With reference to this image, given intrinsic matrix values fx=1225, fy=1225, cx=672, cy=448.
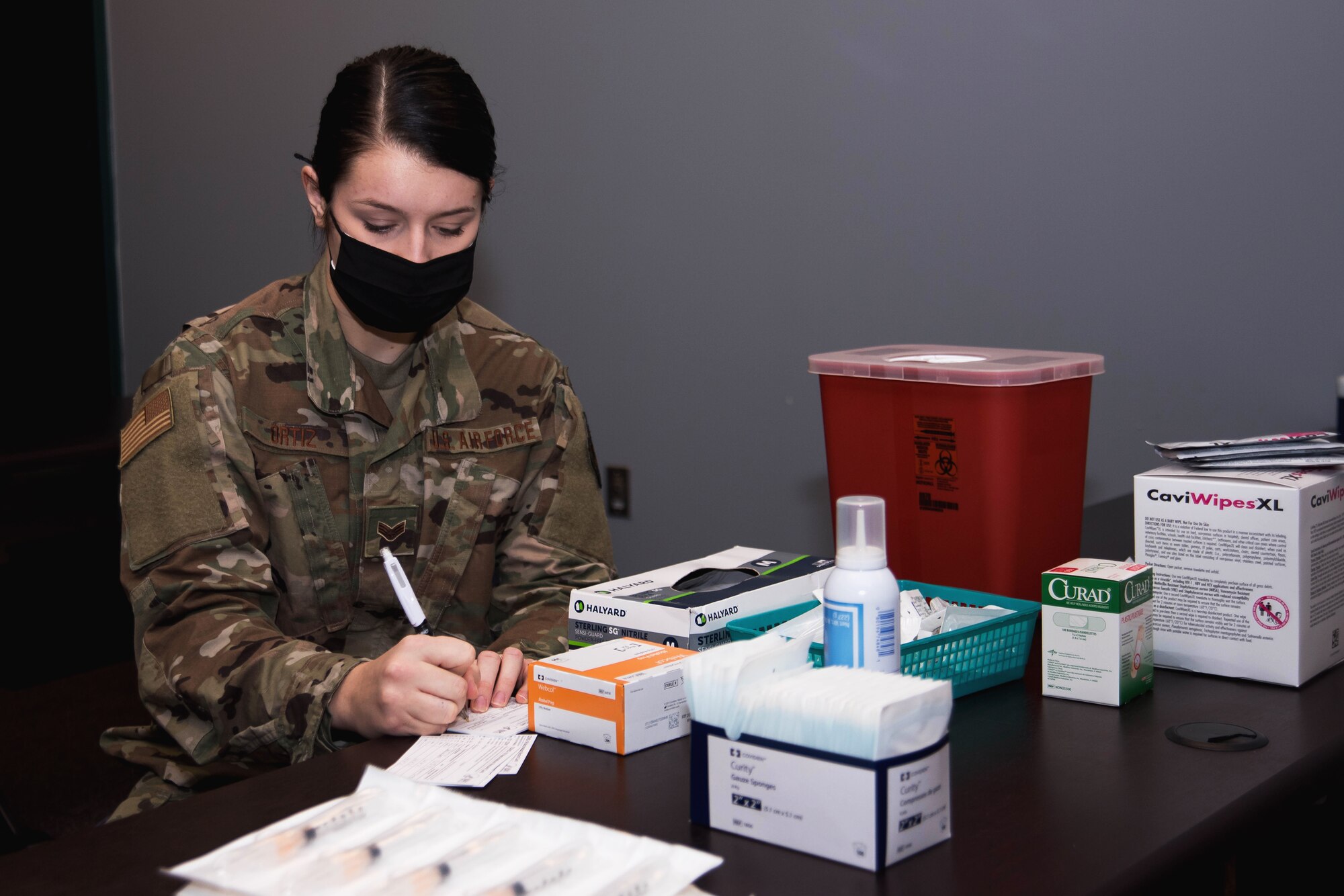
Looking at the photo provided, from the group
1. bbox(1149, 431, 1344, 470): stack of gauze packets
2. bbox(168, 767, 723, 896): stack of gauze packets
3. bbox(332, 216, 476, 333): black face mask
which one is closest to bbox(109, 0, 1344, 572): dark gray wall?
bbox(1149, 431, 1344, 470): stack of gauze packets

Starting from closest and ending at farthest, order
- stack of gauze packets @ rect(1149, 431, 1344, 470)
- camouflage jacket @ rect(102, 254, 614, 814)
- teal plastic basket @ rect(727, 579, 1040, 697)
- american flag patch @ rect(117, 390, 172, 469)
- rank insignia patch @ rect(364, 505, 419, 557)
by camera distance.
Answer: teal plastic basket @ rect(727, 579, 1040, 697)
stack of gauze packets @ rect(1149, 431, 1344, 470)
camouflage jacket @ rect(102, 254, 614, 814)
american flag patch @ rect(117, 390, 172, 469)
rank insignia patch @ rect(364, 505, 419, 557)

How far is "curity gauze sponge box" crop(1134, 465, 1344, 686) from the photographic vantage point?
42.2 inches

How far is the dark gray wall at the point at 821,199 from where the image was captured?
196cm

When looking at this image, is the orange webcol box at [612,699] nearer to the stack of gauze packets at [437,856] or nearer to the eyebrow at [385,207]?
the stack of gauze packets at [437,856]

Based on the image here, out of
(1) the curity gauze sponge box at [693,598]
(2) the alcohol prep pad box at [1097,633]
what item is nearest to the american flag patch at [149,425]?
(1) the curity gauze sponge box at [693,598]

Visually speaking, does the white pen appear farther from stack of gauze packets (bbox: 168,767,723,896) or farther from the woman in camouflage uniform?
stack of gauze packets (bbox: 168,767,723,896)

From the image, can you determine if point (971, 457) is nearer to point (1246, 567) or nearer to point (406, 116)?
point (1246, 567)

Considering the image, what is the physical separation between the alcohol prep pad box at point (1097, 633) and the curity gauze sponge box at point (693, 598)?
20 centimetres

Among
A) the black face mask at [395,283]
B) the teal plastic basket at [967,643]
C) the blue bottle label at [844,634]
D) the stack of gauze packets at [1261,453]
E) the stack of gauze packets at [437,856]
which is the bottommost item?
the stack of gauze packets at [437,856]

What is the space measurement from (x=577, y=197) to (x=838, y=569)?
83.3 inches

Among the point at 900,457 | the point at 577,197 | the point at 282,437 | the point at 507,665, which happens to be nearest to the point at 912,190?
the point at 577,197

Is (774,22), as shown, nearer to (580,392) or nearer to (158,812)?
(580,392)

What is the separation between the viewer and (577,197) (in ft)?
9.30

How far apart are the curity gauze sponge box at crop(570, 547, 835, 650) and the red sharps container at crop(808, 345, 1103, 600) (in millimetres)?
139
